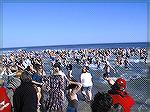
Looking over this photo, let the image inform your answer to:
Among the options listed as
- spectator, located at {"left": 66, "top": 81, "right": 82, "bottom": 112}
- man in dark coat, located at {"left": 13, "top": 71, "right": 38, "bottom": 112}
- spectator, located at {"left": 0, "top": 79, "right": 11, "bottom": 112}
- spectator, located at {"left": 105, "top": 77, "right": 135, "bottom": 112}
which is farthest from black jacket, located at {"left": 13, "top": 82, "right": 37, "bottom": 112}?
spectator, located at {"left": 105, "top": 77, "right": 135, "bottom": 112}

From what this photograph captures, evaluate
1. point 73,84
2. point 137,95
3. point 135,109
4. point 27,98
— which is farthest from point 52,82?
point 137,95

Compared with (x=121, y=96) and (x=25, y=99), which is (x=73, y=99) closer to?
(x=25, y=99)

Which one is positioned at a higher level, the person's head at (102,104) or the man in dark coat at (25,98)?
the person's head at (102,104)

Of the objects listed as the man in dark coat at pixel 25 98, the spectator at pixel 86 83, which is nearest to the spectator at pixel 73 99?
the man in dark coat at pixel 25 98

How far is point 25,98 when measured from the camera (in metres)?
5.35

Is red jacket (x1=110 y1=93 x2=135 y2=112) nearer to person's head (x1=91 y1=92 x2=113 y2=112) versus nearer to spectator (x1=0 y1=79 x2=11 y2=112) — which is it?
person's head (x1=91 y1=92 x2=113 y2=112)

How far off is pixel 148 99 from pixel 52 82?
3991 mm

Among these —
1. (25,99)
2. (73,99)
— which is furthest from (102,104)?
(73,99)

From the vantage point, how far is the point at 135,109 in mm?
9711

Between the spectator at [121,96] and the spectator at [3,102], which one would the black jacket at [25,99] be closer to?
the spectator at [3,102]

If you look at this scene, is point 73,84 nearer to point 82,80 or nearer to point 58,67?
point 58,67

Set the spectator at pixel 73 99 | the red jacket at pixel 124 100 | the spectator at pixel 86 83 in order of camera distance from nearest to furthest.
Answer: the red jacket at pixel 124 100 < the spectator at pixel 73 99 < the spectator at pixel 86 83

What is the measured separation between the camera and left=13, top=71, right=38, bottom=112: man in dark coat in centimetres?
534

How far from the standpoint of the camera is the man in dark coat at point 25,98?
534 cm
